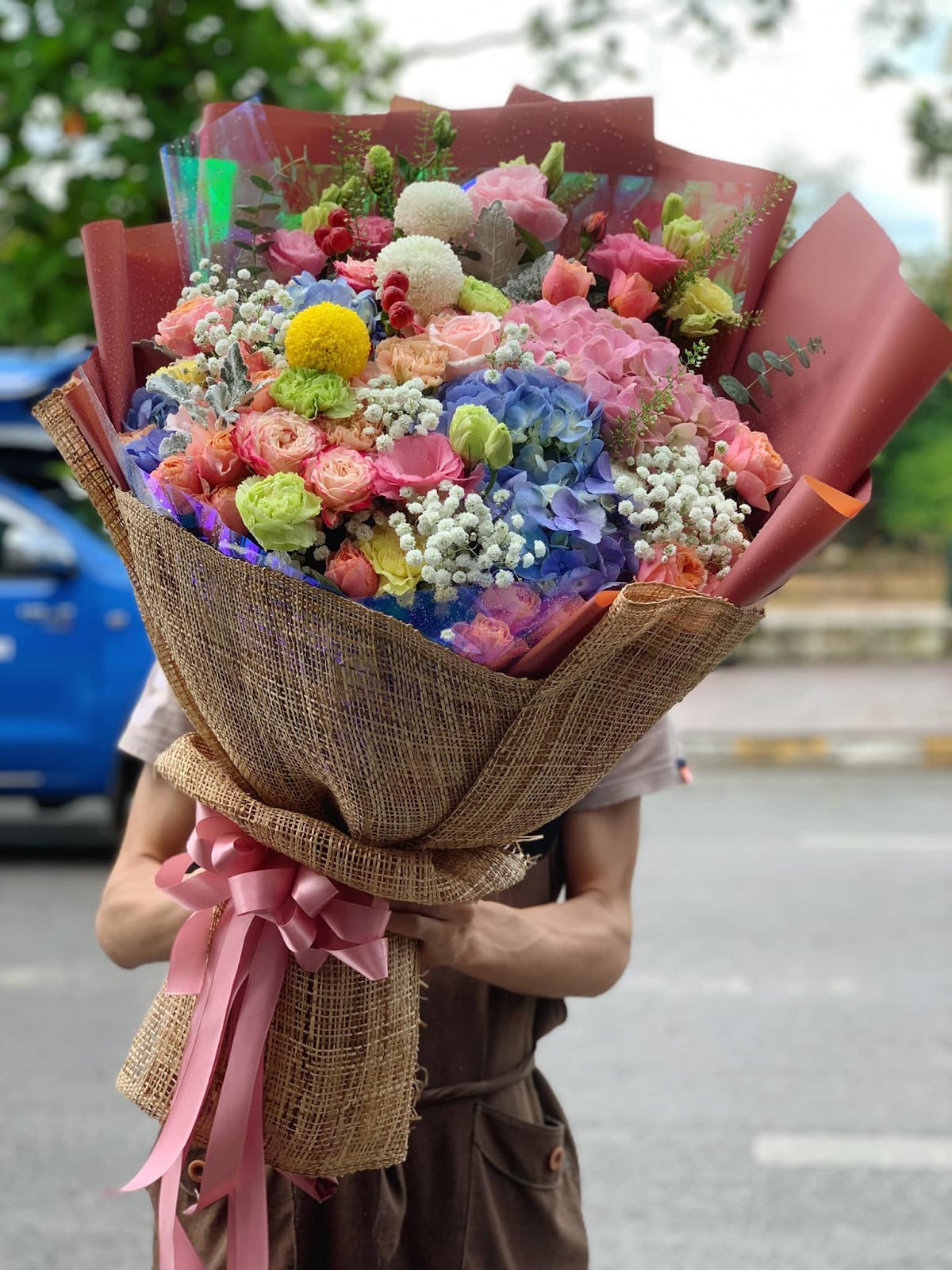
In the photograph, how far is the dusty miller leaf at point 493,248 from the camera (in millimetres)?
1456

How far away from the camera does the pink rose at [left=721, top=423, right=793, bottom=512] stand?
1355 mm

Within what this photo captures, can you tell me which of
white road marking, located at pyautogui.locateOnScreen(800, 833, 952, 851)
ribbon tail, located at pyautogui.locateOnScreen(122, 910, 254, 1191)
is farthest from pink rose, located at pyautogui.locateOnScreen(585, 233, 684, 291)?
white road marking, located at pyautogui.locateOnScreen(800, 833, 952, 851)

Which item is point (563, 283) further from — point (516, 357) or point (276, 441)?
point (276, 441)

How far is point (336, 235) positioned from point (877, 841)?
623cm

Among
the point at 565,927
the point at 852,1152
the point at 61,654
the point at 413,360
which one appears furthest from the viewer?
the point at 61,654

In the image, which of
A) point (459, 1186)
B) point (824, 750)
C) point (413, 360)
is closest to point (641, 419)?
point (413, 360)

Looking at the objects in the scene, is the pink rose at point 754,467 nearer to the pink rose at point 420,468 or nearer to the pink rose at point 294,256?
the pink rose at point 420,468

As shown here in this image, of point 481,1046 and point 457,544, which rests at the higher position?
point 457,544

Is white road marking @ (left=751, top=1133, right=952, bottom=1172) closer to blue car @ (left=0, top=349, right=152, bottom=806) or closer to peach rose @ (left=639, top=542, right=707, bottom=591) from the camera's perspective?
peach rose @ (left=639, top=542, right=707, bottom=591)

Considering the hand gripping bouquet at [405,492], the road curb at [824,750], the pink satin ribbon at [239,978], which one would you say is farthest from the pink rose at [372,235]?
the road curb at [824,750]

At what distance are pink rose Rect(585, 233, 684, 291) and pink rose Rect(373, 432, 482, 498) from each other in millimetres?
296

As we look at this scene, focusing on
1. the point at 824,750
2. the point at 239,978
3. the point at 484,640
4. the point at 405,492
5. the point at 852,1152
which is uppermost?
the point at 405,492

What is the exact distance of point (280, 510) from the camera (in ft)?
4.06

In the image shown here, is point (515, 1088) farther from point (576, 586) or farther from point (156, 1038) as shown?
point (576, 586)
